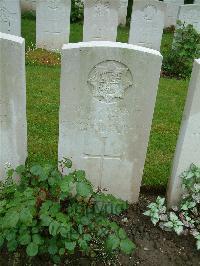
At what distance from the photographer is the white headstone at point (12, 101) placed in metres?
3.10

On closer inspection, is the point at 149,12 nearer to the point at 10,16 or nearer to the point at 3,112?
the point at 10,16

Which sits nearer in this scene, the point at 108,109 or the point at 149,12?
the point at 108,109

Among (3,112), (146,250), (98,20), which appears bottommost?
(146,250)

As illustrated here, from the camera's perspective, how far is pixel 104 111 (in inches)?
134

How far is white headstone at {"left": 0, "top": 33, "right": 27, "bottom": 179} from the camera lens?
122 inches

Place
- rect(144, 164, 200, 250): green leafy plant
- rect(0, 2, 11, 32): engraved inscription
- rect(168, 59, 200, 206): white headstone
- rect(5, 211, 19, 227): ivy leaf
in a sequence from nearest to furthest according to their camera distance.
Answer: rect(5, 211, 19, 227): ivy leaf
rect(168, 59, 200, 206): white headstone
rect(144, 164, 200, 250): green leafy plant
rect(0, 2, 11, 32): engraved inscription

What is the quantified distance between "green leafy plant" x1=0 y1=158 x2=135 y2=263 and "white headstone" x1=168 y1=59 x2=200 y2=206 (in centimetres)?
87

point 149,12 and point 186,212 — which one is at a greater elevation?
point 149,12

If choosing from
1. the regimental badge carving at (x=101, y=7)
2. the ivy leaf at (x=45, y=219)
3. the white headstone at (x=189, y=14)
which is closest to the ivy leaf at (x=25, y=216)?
the ivy leaf at (x=45, y=219)

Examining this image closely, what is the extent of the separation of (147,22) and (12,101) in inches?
255

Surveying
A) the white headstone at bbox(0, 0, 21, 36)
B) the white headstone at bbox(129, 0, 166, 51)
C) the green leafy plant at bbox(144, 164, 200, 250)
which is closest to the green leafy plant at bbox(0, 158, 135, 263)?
the green leafy plant at bbox(144, 164, 200, 250)

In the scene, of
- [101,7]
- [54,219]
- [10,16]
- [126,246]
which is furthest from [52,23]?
[126,246]

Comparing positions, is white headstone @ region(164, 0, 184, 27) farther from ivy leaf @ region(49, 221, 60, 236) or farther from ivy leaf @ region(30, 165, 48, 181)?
ivy leaf @ region(49, 221, 60, 236)

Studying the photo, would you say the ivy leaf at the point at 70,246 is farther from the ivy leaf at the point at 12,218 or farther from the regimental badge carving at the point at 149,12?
the regimental badge carving at the point at 149,12
